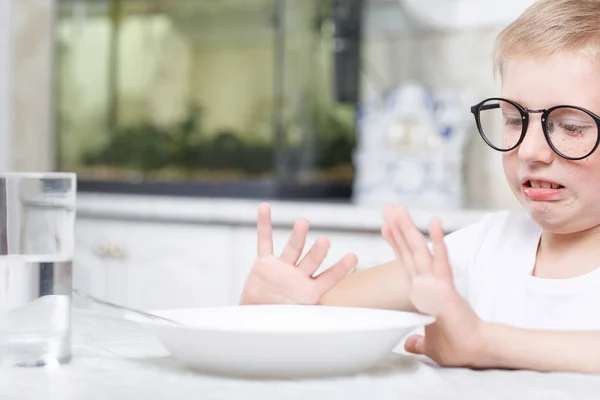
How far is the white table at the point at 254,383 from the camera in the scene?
0.67 metres

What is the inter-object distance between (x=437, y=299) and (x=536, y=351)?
0.11 metres

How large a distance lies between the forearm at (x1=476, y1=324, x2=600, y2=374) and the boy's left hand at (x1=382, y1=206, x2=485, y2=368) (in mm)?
12

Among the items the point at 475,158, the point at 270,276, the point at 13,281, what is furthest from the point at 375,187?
the point at 13,281

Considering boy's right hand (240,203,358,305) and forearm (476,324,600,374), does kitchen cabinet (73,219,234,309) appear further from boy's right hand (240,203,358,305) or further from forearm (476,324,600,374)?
forearm (476,324,600,374)

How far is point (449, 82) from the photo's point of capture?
261 cm

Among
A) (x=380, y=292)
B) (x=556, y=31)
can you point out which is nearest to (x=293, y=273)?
(x=380, y=292)

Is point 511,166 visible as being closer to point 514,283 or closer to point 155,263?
point 514,283

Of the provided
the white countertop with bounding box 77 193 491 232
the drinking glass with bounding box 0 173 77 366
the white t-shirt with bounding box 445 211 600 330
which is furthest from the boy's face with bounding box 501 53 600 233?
the white countertop with bounding box 77 193 491 232

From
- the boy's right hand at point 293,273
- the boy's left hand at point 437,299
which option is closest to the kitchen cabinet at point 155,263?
the boy's right hand at point 293,273

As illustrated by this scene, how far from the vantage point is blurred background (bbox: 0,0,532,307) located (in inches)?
97.4

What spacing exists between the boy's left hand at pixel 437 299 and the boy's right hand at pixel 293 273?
0.16m

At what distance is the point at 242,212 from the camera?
2426mm

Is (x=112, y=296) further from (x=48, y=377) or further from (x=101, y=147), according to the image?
(x=48, y=377)

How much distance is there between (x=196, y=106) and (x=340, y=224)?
849 mm
